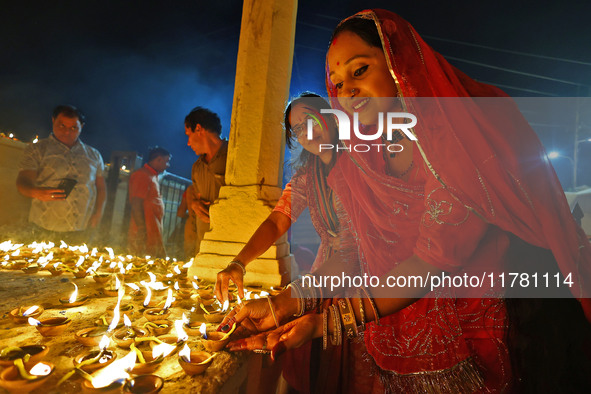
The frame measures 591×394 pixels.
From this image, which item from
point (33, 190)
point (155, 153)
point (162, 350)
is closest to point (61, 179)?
point (33, 190)

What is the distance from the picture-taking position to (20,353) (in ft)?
4.10

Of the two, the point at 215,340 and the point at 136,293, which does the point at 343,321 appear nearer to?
the point at 215,340

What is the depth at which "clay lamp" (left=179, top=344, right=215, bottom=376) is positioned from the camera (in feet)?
3.92

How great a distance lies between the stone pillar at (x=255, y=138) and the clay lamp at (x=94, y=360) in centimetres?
178

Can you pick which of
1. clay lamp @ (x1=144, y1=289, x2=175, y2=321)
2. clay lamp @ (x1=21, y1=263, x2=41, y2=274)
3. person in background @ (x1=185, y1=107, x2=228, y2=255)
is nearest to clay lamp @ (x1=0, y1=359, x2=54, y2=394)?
clay lamp @ (x1=144, y1=289, x2=175, y2=321)

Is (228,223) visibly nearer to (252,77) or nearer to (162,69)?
(252,77)

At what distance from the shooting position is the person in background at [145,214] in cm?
666

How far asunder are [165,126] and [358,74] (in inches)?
1618

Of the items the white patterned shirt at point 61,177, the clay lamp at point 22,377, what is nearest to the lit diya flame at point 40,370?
the clay lamp at point 22,377

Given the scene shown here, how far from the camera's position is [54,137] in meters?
4.91

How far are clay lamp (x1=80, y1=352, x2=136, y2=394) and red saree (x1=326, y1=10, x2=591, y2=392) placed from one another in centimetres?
121

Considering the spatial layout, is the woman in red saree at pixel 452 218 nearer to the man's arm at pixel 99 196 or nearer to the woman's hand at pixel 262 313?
the woman's hand at pixel 262 313

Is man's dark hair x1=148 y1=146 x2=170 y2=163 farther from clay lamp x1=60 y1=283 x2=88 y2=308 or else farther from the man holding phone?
clay lamp x1=60 y1=283 x2=88 y2=308

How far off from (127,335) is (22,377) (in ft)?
1.75
